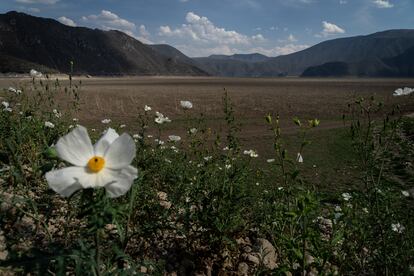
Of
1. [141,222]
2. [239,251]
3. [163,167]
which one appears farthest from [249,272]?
[163,167]

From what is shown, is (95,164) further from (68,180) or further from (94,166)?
(68,180)

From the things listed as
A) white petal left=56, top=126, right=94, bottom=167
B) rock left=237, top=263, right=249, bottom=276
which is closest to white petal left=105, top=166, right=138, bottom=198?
white petal left=56, top=126, right=94, bottom=167

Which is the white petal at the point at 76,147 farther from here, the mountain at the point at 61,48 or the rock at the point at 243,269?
the mountain at the point at 61,48

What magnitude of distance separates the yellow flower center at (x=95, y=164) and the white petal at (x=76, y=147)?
0.25 feet

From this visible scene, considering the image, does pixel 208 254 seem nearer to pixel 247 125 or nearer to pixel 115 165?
pixel 115 165

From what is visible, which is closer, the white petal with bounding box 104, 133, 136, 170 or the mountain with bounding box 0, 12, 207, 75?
the white petal with bounding box 104, 133, 136, 170

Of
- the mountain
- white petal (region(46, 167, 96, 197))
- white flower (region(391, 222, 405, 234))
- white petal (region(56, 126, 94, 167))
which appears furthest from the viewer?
the mountain

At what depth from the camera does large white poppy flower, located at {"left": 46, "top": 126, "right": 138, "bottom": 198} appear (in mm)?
1455

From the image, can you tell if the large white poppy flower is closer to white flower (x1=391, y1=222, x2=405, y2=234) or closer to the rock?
the rock

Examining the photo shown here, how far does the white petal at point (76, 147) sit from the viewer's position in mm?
1565

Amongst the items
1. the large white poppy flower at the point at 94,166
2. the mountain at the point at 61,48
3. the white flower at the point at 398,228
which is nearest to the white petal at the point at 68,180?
the large white poppy flower at the point at 94,166

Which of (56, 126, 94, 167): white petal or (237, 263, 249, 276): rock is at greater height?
(56, 126, 94, 167): white petal

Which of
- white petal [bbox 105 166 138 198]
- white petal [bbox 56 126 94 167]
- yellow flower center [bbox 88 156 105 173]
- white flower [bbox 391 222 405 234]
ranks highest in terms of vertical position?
white petal [bbox 56 126 94 167]

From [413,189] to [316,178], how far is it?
2093 millimetres
